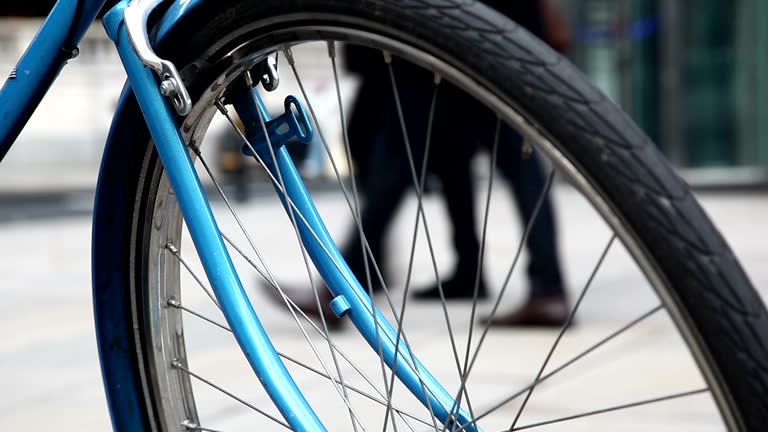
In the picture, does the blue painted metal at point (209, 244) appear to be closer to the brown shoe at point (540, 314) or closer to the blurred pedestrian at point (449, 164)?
the blurred pedestrian at point (449, 164)

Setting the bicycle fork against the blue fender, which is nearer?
the bicycle fork

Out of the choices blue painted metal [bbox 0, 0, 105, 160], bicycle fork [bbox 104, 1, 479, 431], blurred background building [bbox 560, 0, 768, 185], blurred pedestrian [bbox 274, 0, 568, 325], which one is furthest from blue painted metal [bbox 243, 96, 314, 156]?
blurred background building [bbox 560, 0, 768, 185]

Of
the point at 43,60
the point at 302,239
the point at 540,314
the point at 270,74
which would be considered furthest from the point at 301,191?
the point at 540,314

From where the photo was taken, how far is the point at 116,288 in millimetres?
1741

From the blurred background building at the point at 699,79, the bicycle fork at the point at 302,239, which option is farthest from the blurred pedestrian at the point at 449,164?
the blurred background building at the point at 699,79

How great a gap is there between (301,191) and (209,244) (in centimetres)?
21

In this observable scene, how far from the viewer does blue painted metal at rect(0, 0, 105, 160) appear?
162cm

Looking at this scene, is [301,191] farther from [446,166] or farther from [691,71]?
[691,71]

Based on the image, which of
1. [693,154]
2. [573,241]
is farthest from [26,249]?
[693,154]

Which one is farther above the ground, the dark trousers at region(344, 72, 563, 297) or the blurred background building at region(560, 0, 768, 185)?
the blurred background building at region(560, 0, 768, 185)

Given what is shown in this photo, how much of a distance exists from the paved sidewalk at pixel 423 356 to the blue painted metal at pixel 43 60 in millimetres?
689

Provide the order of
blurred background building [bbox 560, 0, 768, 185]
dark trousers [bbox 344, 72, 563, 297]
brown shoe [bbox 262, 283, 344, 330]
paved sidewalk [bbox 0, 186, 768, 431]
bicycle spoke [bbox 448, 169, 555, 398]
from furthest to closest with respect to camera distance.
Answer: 1. blurred background building [bbox 560, 0, 768, 185]
2. dark trousers [bbox 344, 72, 563, 297]
3. brown shoe [bbox 262, 283, 344, 330]
4. paved sidewalk [bbox 0, 186, 768, 431]
5. bicycle spoke [bbox 448, 169, 555, 398]

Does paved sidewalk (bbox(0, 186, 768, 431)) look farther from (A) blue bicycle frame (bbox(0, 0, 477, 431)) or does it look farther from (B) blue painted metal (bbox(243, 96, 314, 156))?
(B) blue painted metal (bbox(243, 96, 314, 156))

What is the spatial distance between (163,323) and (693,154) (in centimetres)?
1341
